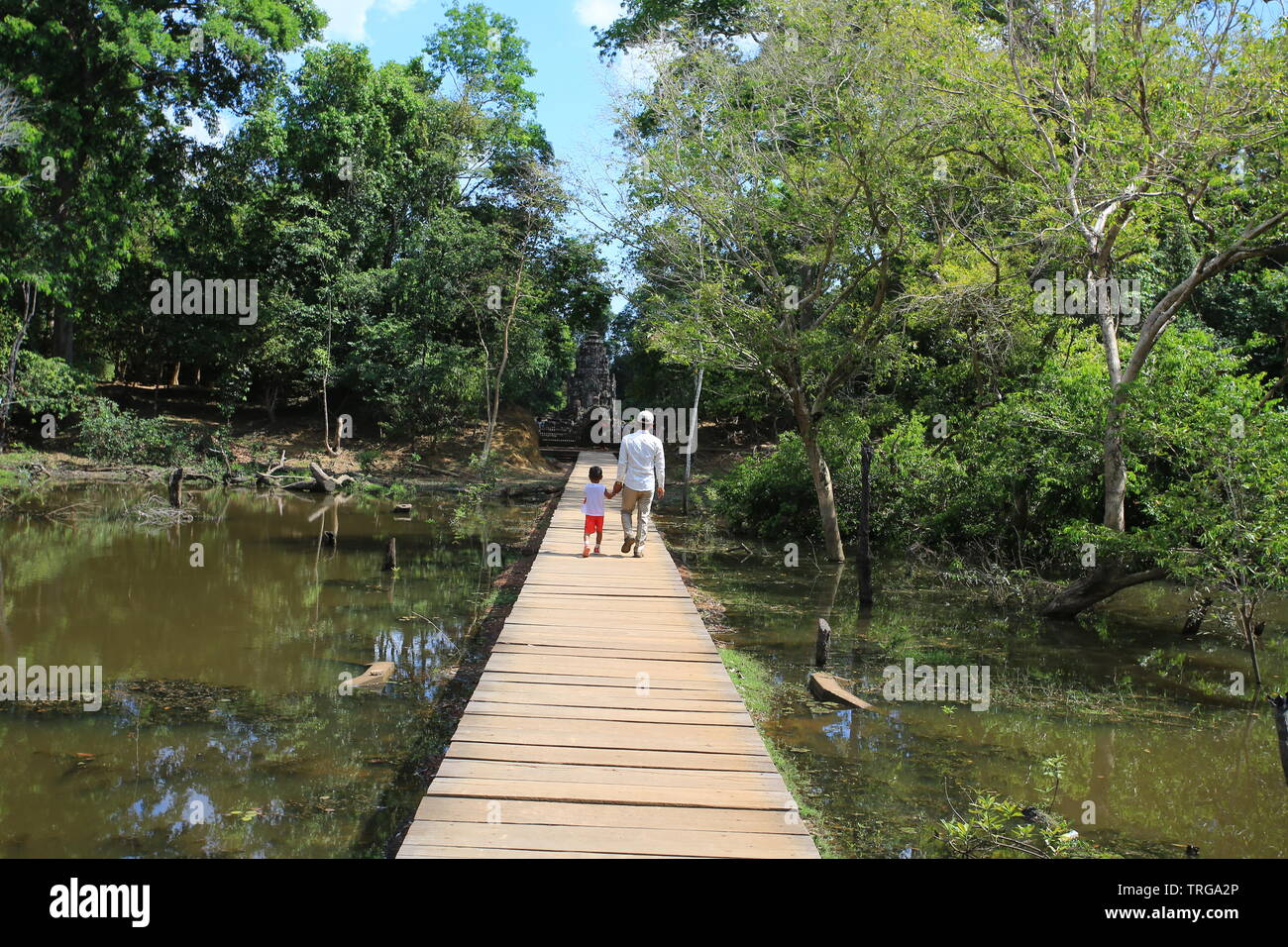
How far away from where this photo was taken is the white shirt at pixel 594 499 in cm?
975

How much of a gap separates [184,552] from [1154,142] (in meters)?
12.8

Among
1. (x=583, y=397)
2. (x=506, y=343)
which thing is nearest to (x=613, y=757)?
(x=506, y=343)

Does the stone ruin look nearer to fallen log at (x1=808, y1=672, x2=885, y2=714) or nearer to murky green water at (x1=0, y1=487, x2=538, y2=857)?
murky green water at (x1=0, y1=487, x2=538, y2=857)

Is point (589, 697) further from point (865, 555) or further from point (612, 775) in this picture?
point (865, 555)

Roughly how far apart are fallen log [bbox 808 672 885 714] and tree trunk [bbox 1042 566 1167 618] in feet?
12.5

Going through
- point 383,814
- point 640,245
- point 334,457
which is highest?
point 640,245

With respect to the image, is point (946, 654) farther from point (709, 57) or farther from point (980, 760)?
point (709, 57)

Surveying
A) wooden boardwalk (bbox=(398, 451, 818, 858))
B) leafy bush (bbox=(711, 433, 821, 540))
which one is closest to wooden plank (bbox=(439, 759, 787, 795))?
wooden boardwalk (bbox=(398, 451, 818, 858))

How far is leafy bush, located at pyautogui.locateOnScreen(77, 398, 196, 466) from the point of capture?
67.2ft

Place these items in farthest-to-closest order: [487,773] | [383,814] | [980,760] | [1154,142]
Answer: [1154,142], [980,760], [383,814], [487,773]

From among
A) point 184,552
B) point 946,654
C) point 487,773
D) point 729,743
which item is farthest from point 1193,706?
point 184,552

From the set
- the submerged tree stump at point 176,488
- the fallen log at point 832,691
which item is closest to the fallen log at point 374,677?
the fallen log at point 832,691

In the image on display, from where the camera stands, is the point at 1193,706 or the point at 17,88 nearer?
the point at 1193,706

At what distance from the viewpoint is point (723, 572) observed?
13172 mm
